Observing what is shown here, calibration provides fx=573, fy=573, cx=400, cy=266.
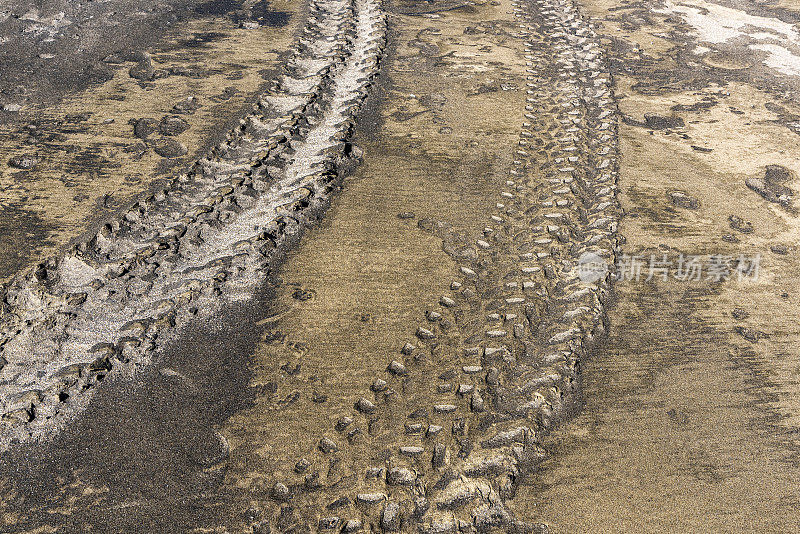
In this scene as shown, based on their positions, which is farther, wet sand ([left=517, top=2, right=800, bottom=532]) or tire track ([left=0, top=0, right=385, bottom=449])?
tire track ([left=0, top=0, right=385, bottom=449])

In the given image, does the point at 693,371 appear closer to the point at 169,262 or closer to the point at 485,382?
the point at 485,382

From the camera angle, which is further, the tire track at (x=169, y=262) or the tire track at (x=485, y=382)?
the tire track at (x=169, y=262)

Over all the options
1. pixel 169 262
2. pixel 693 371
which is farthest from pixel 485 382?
pixel 169 262

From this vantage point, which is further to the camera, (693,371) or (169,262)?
(169,262)

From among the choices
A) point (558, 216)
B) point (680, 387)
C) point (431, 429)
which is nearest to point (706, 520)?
point (680, 387)

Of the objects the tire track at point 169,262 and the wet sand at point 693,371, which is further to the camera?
the tire track at point 169,262

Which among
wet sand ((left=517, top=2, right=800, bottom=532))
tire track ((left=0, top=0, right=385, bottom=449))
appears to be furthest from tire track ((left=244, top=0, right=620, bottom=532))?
tire track ((left=0, top=0, right=385, bottom=449))

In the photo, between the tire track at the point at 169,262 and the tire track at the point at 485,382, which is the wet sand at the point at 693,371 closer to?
the tire track at the point at 485,382

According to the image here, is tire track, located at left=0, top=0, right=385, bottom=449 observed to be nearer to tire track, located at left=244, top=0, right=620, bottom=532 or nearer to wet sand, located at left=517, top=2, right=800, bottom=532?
tire track, located at left=244, top=0, right=620, bottom=532

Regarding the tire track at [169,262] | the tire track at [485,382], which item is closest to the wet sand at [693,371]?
the tire track at [485,382]
